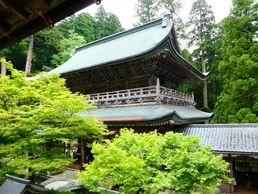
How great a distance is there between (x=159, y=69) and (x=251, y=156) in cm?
709

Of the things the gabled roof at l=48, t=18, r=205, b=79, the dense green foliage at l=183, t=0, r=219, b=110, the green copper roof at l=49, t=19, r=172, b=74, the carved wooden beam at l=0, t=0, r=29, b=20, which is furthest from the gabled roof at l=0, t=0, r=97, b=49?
the dense green foliage at l=183, t=0, r=219, b=110

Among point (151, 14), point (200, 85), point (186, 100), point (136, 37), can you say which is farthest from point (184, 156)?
point (151, 14)

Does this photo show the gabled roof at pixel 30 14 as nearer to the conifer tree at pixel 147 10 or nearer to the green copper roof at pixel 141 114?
the green copper roof at pixel 141 114

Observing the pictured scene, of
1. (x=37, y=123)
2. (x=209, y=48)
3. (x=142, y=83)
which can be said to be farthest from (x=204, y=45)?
(x=37, y=123)

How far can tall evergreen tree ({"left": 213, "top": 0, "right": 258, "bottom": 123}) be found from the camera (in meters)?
18.7

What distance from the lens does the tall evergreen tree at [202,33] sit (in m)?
30.8

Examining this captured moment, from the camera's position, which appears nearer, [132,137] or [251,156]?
[132,137]

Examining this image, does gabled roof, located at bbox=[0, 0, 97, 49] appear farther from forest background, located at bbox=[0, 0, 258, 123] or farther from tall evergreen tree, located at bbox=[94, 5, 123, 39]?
tall evergreen tree, located at bbox=[94, 5, 123, 39]

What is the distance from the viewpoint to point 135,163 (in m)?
6.18

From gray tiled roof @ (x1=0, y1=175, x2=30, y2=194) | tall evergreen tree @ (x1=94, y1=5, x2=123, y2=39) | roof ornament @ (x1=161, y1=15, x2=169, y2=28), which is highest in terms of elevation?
tall evergreen tree @ (x1=94, y1=5, x2=123, y2=39)

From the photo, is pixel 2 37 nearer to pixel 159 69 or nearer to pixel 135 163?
pixel 135 163

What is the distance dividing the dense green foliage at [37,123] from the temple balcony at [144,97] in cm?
443

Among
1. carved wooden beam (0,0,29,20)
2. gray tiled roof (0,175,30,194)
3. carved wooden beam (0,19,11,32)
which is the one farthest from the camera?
gray tiled roof (0,175,30,194)

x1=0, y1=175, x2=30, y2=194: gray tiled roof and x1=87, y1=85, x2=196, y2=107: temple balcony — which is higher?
x1=87, y1=85, x2=196, y2=107: temple balcony
